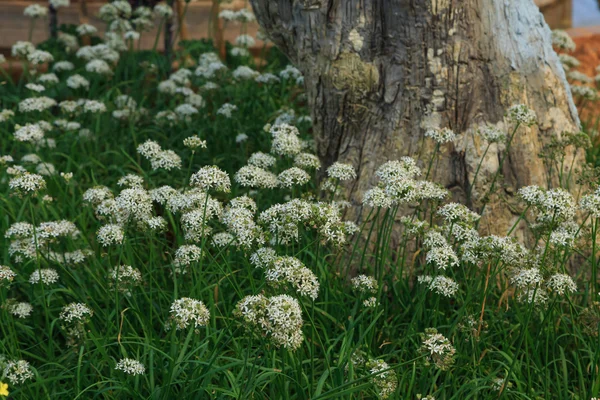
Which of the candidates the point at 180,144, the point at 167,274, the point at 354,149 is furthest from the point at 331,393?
the point at 180,144

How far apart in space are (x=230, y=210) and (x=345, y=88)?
4.52ft

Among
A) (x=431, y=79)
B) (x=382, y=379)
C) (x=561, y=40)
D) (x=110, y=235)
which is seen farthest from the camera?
(x=561, y=40)

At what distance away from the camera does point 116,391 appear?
2.96 metres

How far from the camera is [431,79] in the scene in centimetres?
395

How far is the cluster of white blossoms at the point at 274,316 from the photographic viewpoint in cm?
221

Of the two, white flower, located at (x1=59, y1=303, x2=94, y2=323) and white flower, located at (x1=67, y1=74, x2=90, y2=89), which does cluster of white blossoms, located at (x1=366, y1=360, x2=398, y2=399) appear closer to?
white flower, located at (x1=59, y1=303, x2=94, y2=323)

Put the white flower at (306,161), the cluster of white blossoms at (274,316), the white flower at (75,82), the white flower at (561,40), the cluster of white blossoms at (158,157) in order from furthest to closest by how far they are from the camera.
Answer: the white flower at (561,40)
the white flower at (75,82)
the white flower at (306,161)
the cluster of white blossoms at (158,157)
the cluster of white blossoms at (274,316)

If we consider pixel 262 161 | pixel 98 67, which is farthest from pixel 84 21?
pixel 262 161

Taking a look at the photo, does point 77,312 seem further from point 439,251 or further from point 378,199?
point 439,251

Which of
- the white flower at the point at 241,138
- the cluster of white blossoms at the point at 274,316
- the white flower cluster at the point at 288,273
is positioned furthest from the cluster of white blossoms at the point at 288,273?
the white flower at the point at 241,138

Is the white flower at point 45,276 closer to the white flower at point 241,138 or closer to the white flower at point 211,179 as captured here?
the white flower at point 211,179

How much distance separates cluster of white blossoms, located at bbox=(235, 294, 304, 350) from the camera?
221 centimetres

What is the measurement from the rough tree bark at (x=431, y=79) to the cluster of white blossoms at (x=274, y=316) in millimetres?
1843

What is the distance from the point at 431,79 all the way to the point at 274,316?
2.10 meters
